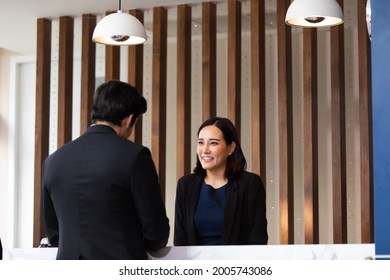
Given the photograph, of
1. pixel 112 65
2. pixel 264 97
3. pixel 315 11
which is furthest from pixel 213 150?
pixel 112 65

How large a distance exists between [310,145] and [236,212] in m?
3.01

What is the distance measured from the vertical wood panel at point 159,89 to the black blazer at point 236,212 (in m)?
3.09

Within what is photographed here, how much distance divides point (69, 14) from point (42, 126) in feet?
3.43

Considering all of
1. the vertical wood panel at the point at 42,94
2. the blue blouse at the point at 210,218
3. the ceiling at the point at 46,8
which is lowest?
the blue blouse at the point at 210,218

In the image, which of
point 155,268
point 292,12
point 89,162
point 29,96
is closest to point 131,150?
point 89,162

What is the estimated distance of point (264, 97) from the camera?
674cm

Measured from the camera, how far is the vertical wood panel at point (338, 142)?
21.2 ft

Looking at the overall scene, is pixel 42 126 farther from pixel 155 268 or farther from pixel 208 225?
pixel 155 268

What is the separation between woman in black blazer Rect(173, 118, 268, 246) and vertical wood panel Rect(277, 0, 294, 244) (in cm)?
264

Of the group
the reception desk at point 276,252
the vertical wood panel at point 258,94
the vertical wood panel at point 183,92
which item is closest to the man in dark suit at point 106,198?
the reception desk at point 276,252

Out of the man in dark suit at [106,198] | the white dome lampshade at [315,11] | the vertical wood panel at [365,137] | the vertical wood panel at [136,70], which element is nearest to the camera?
the man in dark suit at [106,198]

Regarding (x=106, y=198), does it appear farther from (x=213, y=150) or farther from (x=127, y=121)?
(x=213, y=150)

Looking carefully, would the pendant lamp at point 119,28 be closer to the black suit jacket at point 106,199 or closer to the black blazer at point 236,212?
the black blazer at point 236,212

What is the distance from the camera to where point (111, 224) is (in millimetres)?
2844
